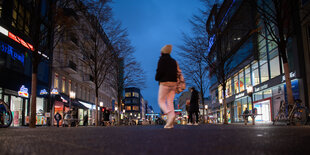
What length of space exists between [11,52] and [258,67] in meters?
25.0

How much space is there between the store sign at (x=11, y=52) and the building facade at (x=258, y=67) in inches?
604

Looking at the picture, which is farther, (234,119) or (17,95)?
(234,119)

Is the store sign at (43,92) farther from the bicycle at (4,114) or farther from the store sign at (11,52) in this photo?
the bicycle at (4,114)

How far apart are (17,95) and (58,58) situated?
953 centimetres

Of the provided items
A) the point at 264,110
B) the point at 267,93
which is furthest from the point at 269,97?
the point at 264,110

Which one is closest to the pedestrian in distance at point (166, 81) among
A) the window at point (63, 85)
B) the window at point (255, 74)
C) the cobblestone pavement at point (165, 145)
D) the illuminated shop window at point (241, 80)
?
the cobblestone pavement at point (165, 145)

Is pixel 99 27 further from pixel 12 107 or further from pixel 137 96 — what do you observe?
pixel 137 96

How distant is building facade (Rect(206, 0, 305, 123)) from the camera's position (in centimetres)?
2274

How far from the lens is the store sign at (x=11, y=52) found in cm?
2012

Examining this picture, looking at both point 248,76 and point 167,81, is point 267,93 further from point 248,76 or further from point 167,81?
point 167,81

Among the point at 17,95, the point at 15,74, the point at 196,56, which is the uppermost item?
the point at 196,56

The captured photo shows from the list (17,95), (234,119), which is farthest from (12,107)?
(234,119)

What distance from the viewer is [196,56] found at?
2636 cm

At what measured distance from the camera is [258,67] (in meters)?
32.4
